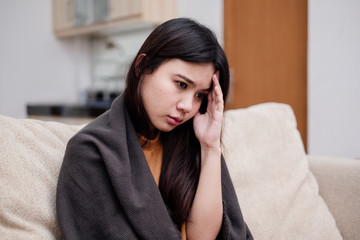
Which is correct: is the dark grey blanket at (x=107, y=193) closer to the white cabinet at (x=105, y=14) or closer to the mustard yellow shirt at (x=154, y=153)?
the mustard yellow shirt at (x=154, y=153)

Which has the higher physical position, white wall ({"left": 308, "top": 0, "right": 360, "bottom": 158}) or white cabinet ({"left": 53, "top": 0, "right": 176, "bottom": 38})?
white cabinet ({"left": 53, "top": 0, "right": 176, "bottom": 38})

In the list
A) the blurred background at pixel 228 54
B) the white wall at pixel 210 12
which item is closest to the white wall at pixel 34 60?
the blurred background at pixel 228 54

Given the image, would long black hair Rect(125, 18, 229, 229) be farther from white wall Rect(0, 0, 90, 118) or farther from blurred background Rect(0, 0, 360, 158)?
white wall Rect(0, 0, 90, 118)

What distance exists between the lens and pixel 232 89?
11.1 feet

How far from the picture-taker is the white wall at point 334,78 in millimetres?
2637

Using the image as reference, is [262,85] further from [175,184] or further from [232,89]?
[175,184]

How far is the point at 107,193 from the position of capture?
0.88 m

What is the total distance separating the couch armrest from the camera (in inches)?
56.0

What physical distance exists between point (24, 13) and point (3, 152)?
3.73 m

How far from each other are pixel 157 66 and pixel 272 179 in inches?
30.2

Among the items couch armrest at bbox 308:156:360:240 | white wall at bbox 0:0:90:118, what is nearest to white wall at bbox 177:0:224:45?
A: white wall at bbox 0:0:90:118

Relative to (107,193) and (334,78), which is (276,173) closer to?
(107,193)

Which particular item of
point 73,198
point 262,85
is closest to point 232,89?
point 262,85

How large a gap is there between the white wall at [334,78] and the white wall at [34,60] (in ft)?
9.77
